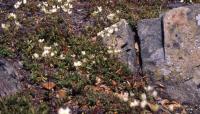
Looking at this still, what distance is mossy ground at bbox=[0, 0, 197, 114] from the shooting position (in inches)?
376

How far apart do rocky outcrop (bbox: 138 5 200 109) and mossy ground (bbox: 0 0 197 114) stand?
2.07 ft

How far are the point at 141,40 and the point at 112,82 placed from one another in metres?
1.96

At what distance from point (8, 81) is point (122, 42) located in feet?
13.3

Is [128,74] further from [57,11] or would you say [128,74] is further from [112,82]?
[57,11]

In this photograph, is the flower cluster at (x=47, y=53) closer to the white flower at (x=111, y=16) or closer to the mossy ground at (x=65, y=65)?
the mossy ground at (x=65, y=65)

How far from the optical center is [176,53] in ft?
38.6

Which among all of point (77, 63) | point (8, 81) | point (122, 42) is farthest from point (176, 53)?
point (8, 81)

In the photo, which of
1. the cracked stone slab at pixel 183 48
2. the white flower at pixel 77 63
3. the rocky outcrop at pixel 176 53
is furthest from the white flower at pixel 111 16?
the white flower at pixel 77 63

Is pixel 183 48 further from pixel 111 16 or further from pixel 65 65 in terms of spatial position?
pixel 111 16

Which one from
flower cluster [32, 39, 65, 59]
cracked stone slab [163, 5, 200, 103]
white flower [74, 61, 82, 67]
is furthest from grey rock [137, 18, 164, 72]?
flower cluster [32, 39, 65, 59]

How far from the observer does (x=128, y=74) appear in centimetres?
1160

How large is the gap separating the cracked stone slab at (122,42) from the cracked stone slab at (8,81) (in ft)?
9.91

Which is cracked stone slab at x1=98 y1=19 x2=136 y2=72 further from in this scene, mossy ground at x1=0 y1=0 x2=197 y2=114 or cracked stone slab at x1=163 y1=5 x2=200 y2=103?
cracked stone slab at x1=163 y1=5 x2=200 y2=103

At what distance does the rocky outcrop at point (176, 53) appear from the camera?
1125 centimetres
